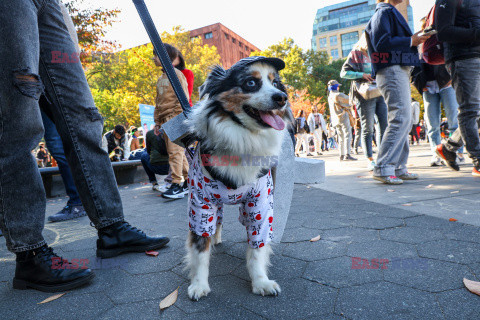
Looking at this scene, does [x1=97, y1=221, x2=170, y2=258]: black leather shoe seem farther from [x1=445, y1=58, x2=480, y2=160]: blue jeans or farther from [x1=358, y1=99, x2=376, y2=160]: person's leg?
[x1=358, y1=99, x2=376, y2=160]: person's leg

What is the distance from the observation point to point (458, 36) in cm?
350

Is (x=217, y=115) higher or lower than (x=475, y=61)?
lower

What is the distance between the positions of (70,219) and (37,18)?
8.78 ft

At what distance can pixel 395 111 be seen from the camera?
3908 millimetres

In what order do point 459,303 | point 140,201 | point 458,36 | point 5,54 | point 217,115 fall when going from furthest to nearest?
point 140,201
point 458,36
point 217,115
point 5,54
point 459,303

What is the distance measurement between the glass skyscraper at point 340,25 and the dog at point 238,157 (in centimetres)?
8438

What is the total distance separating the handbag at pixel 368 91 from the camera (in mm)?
5191

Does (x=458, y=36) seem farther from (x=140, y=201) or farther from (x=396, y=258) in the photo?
(x=140, y=201)

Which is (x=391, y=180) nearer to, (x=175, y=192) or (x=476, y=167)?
(x=476, y=167)

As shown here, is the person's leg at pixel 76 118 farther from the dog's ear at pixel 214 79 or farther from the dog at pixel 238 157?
the dog's ear at pixel 214 79

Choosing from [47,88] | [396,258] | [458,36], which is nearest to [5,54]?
[47,88]

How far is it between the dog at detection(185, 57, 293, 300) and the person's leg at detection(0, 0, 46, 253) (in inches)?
36.0

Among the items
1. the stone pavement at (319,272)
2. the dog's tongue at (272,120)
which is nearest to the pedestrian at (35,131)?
the stone pavement at (319,272)

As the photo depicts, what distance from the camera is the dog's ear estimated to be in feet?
5.80
